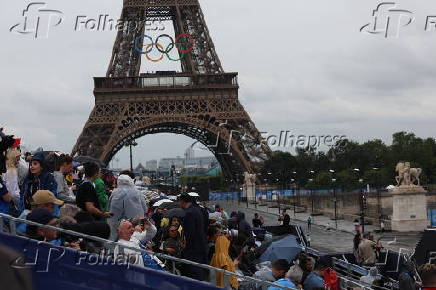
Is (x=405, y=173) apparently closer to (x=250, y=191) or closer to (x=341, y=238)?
(x=341, y=238)

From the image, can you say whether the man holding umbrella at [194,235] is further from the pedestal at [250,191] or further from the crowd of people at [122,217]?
the pedestal at [250,191]

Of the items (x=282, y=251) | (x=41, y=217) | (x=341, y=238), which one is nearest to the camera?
(x=41, y=217)

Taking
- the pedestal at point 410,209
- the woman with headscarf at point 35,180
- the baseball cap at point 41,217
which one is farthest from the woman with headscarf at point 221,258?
the pedestal at point 410,209

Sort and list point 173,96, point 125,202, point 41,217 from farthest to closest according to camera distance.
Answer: point 173,96 → point 125,202 → point 41,217

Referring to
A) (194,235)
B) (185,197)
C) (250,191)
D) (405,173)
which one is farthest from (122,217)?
(250,191)

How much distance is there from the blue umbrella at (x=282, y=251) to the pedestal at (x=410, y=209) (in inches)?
1085

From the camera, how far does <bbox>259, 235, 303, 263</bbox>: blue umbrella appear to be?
1198 centimetres

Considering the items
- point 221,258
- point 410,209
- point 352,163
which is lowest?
point 221,258

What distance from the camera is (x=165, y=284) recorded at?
552cm

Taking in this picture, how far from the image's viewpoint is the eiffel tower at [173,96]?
60.7 meters

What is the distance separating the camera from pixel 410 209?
3912cm

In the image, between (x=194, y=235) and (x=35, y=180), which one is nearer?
(x=35, y=180)

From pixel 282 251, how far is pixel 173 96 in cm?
5211

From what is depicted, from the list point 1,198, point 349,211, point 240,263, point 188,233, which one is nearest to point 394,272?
point 240,263
